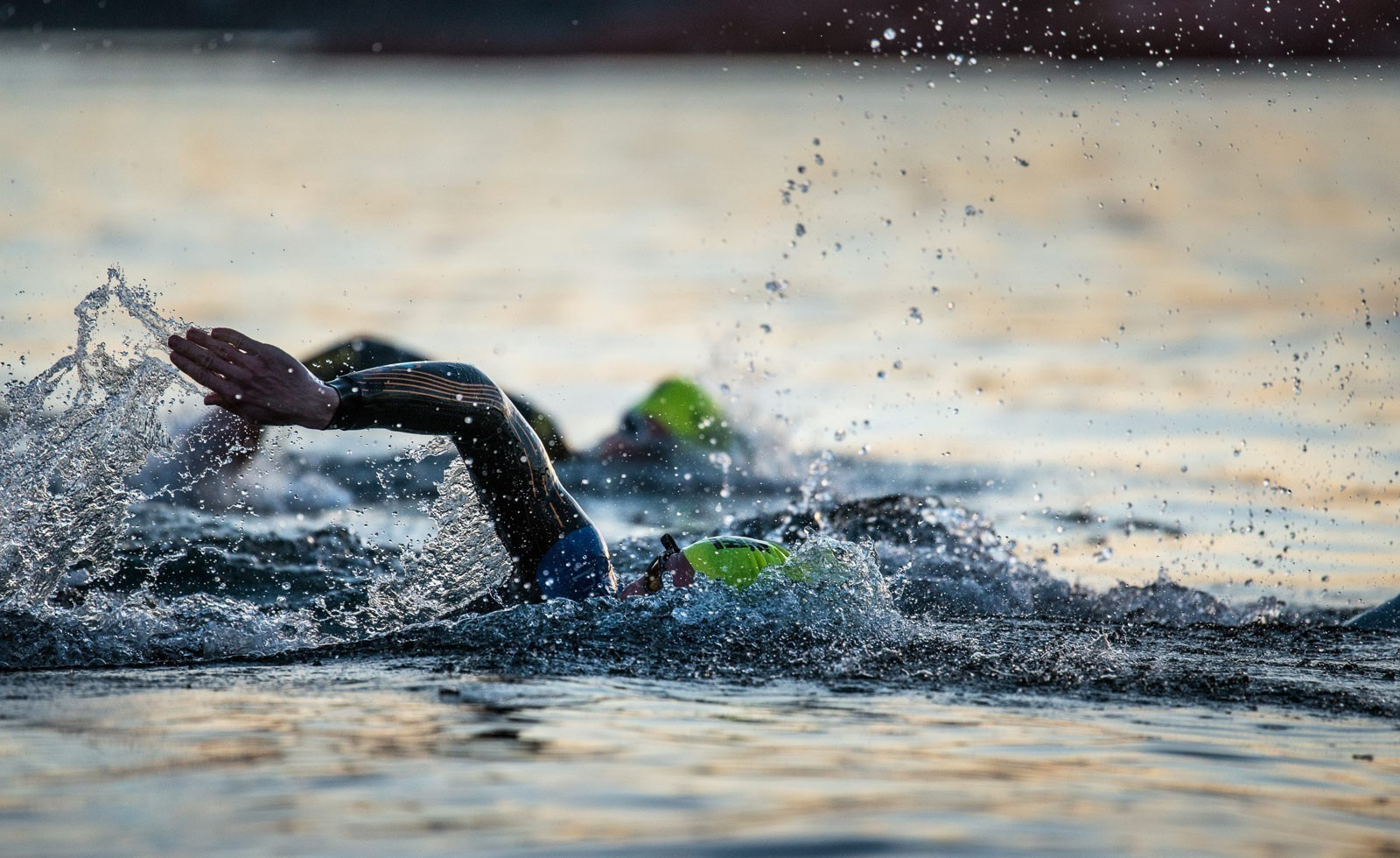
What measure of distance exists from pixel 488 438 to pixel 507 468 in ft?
0.61

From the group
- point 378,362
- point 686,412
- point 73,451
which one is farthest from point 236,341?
point 686,412

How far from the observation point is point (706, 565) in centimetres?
678

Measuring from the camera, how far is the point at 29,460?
22.2 feet

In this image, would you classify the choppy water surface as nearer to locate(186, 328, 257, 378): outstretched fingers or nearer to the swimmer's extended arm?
the swimmer's extended arm

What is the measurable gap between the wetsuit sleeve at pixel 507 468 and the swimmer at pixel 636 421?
14.1 ft

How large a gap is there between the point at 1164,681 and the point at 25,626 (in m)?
4.12

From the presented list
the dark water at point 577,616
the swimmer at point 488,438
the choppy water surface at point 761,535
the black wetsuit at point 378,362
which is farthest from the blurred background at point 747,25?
the swimmer at point 488,438

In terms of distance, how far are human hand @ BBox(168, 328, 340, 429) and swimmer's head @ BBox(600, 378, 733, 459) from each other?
273 inches

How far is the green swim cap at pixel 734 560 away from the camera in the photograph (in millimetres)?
6781

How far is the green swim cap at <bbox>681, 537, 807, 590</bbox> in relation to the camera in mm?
6781

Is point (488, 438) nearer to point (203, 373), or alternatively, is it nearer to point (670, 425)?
point (203, 373)

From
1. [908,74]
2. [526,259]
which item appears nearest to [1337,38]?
[908,74]

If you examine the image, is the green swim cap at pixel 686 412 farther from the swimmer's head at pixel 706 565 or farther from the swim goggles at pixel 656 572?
the swim goggles at pixel 656 572

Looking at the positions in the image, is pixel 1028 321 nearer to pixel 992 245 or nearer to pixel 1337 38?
pixel 992 245
